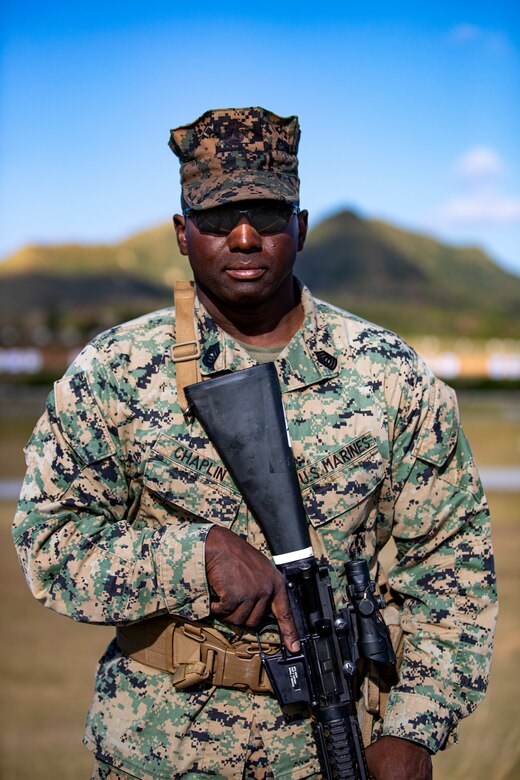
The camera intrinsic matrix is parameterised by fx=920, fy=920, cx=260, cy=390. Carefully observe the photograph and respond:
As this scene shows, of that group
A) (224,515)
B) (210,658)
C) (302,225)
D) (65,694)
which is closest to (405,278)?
(65,694)

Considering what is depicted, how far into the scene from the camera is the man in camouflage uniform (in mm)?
2055

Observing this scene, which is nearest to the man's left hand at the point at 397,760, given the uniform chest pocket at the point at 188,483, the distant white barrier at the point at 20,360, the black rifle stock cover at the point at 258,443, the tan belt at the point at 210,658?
the tan belt at the point at 210,658

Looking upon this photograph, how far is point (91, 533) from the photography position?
2.08 m

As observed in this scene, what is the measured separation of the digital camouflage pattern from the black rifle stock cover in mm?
62

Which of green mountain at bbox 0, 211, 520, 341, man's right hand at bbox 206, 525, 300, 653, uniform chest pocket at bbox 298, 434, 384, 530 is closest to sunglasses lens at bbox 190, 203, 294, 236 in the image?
uniform chest pocket at bbox 298, 434, 384, 530

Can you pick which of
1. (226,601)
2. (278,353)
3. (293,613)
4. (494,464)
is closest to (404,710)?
(293,613)

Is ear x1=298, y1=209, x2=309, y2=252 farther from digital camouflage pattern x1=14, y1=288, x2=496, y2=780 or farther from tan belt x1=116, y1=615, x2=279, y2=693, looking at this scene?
tan belt x1=116, y1=615, x2=279, y2=693

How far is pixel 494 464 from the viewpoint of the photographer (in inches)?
612

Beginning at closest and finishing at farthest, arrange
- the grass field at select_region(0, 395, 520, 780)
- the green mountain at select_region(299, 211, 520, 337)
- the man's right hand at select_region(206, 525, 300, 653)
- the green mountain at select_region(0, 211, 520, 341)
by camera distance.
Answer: the man's right hand at select_region(206, 525, 300, 653)
the grass field at select_region(0, 395, 520, 780)
the green mountain at select_region(0, 211, 520, 341)
the green mountain at select_region(299, 211, 520, 337)

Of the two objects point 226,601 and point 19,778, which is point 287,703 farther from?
point 19,778

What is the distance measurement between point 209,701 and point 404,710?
1.50 ft

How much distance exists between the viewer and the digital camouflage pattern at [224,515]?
6.78 ft

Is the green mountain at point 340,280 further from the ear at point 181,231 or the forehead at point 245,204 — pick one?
the forehead at point 245,204

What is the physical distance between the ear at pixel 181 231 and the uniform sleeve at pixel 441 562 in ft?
2.23
